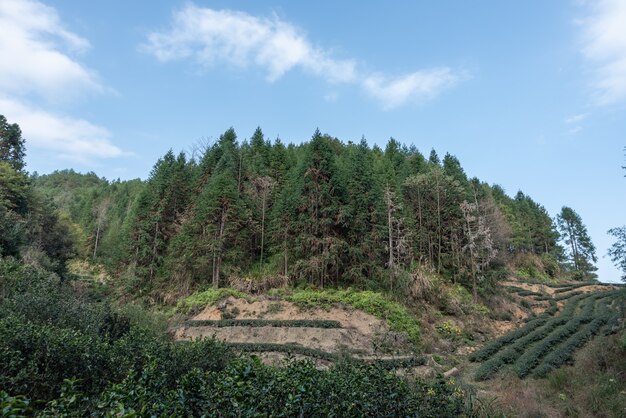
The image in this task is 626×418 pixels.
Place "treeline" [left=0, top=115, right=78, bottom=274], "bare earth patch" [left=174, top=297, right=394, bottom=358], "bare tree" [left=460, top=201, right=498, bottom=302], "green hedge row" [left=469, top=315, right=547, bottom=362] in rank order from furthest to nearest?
"bare tree" [left=460, top=201, right=498, bottom=302]
"treeline" [left=0, top=115, right=78, bottom=274]
"bare earth patch" [left=174, top=297, right=394, bottom=358]
"green hedge row" [left=469, top=315, right=547, bottom=362]

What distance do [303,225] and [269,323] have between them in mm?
8429

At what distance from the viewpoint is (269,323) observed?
2278cm

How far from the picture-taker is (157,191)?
3584cm

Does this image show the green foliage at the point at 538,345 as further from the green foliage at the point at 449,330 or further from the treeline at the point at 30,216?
the treeline at the point at 30,216

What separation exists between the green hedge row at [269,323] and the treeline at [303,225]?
5.05 meters

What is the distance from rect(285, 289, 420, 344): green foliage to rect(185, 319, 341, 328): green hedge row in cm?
186

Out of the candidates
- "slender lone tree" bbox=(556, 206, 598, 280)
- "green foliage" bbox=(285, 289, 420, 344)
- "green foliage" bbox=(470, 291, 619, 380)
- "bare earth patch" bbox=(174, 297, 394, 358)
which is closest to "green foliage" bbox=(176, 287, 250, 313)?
"bare earth patch" bbox=(174, 297, 394, 358)

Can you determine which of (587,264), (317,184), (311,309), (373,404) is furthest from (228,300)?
(587,264)

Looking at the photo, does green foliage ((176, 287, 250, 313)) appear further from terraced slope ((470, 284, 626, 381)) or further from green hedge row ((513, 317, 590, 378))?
green hedge row ((513, 317, 590, 378))

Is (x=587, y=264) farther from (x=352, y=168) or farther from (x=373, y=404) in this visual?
(x=373, y=404)

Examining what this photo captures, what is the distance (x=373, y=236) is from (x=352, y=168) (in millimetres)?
6403

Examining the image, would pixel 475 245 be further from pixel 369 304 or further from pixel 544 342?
pixel 369 304

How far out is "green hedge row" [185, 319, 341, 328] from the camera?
73.4ft

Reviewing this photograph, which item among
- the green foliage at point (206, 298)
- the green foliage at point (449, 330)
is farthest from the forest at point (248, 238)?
the green foliage at point (449, 330)
